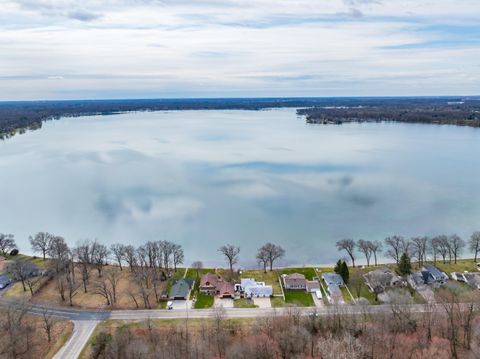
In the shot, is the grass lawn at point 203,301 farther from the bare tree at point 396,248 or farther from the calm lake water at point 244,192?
the bare tree at point 396,248

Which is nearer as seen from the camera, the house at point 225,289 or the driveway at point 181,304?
the driveway at point 181,304

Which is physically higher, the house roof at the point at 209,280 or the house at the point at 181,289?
the house roof at the point at 209,280

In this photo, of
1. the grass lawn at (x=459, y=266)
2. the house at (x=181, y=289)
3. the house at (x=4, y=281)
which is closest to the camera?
the house at (x=181, y=289)

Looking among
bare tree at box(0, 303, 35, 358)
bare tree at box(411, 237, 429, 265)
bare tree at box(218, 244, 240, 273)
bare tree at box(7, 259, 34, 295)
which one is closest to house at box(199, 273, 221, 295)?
bare tree at box(218, 244, 240, 273)

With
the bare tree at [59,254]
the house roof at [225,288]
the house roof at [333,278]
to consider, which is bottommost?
the house roof at [225,288]

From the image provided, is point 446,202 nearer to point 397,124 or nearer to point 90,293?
point 90,293

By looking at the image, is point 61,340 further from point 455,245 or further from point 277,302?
point 455,245

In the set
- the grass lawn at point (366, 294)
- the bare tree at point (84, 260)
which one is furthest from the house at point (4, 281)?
the grass lawn at point (366, 294)

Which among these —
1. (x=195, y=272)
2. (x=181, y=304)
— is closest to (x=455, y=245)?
(x=195, y=272)
